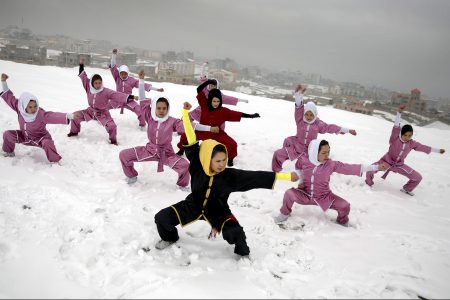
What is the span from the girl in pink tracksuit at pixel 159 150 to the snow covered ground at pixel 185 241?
0.98 ft

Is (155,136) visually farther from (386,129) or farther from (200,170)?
(386,129)

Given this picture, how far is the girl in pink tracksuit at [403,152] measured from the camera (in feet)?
20.3

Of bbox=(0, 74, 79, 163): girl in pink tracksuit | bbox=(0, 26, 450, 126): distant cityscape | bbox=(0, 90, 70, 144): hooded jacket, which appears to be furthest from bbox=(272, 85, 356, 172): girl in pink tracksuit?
bbox=(0, 26, 450, 126): distant cityscape

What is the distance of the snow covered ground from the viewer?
2863mm

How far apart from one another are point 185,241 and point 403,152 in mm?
5021

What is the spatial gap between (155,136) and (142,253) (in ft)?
7.99

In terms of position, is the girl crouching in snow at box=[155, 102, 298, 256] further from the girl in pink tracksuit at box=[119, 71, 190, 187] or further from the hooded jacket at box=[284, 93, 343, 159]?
the hooded jacket at box=[284, 93, 343, 159]

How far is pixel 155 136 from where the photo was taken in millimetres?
5285

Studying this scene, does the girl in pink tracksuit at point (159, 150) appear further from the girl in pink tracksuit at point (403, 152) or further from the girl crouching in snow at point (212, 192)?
the girl in pink tracksuit at point (403, 152)

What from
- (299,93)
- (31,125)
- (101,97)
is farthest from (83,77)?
(299,93)

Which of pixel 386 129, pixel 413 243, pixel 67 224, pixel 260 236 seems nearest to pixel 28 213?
pixel 67 224

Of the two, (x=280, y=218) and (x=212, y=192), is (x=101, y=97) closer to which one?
(x=212, y=192)

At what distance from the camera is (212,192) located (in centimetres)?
347

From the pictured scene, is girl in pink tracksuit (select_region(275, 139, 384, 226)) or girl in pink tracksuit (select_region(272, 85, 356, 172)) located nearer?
girl in pink tracksuit (select_region(275, 139, 384, 226))
